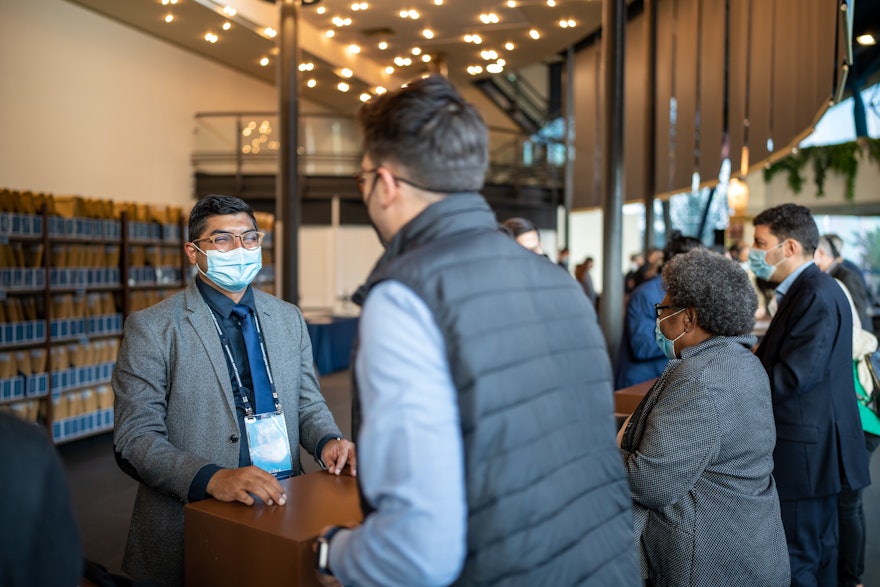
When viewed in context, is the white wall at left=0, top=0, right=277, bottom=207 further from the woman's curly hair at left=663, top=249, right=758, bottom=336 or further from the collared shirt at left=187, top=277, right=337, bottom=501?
the woman's curly hair at left=663, top=249, right=758, bottom=336

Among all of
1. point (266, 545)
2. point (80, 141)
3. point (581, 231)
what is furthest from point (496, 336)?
point (581, 231)

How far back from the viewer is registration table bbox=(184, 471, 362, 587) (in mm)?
1535

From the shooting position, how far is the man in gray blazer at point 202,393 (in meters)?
2.07

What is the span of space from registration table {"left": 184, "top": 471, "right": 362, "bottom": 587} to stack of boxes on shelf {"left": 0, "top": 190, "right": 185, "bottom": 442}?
17.4ft

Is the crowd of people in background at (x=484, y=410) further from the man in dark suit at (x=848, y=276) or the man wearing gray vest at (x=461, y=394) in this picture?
the man in dark suit at (x=848, y=276)

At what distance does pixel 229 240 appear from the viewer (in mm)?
2375

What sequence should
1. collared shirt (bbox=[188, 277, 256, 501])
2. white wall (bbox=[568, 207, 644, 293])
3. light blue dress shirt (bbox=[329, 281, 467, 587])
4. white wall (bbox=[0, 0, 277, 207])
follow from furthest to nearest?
white wall (bbox=[568, 207, 644, 293]) < white wall (bbox=[0, 0, 277, 207]) < collared shirt (bbox=[188, 277, 256, 501]) < light blue dress shirt (bbox=[329, 281, 467, 587])

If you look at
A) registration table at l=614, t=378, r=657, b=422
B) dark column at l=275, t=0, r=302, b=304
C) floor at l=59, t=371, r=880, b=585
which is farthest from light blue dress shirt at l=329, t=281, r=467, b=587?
dark column at l=275, t=0, r=302, b=304

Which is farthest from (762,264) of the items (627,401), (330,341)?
(330,341)

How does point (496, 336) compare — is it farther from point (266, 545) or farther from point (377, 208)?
point (266, 545)

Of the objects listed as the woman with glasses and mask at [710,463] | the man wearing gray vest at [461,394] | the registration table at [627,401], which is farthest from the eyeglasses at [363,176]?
the registration table at [627,401]

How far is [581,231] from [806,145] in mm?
5003

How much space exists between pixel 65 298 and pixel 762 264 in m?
5.65

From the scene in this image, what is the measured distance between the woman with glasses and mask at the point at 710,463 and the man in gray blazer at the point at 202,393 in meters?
0.83
